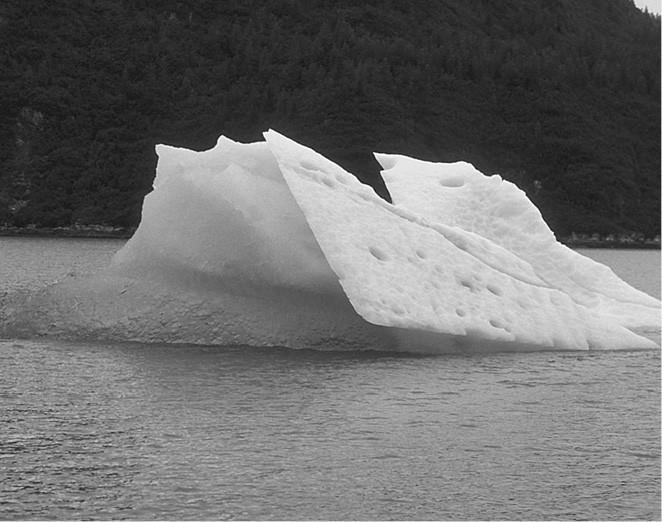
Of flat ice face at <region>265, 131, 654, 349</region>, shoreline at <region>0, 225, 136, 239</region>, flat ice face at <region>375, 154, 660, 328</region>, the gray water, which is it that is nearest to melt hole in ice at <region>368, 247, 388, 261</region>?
flat ice face at <region>265, 131, 654, 349</region>

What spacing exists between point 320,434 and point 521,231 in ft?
28.0

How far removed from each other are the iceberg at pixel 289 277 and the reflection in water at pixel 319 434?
1.28 feet

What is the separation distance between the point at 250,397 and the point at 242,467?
2.84 metres

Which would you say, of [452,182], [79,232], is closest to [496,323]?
[452,182]

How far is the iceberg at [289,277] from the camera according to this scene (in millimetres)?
15453

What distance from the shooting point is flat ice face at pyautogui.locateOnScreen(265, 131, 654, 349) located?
48.6ft

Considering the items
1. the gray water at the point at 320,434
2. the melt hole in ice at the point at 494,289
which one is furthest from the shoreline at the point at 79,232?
the gray water at the point at 320,434

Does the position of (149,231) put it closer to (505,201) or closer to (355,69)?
(505,201)

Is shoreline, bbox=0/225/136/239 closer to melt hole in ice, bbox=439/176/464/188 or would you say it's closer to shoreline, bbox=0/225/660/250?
shoreline, bbox=0/225/660/250

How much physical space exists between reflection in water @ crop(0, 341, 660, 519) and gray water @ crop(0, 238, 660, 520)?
0.03 meters

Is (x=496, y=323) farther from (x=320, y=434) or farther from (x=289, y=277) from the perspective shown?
(x=320, y=434)

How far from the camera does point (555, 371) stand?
1573 centimetres

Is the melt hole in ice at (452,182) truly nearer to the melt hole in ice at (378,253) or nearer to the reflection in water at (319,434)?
the reflection in water at (319,434)

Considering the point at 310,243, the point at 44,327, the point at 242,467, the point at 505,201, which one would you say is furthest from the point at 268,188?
the point at 242,467
